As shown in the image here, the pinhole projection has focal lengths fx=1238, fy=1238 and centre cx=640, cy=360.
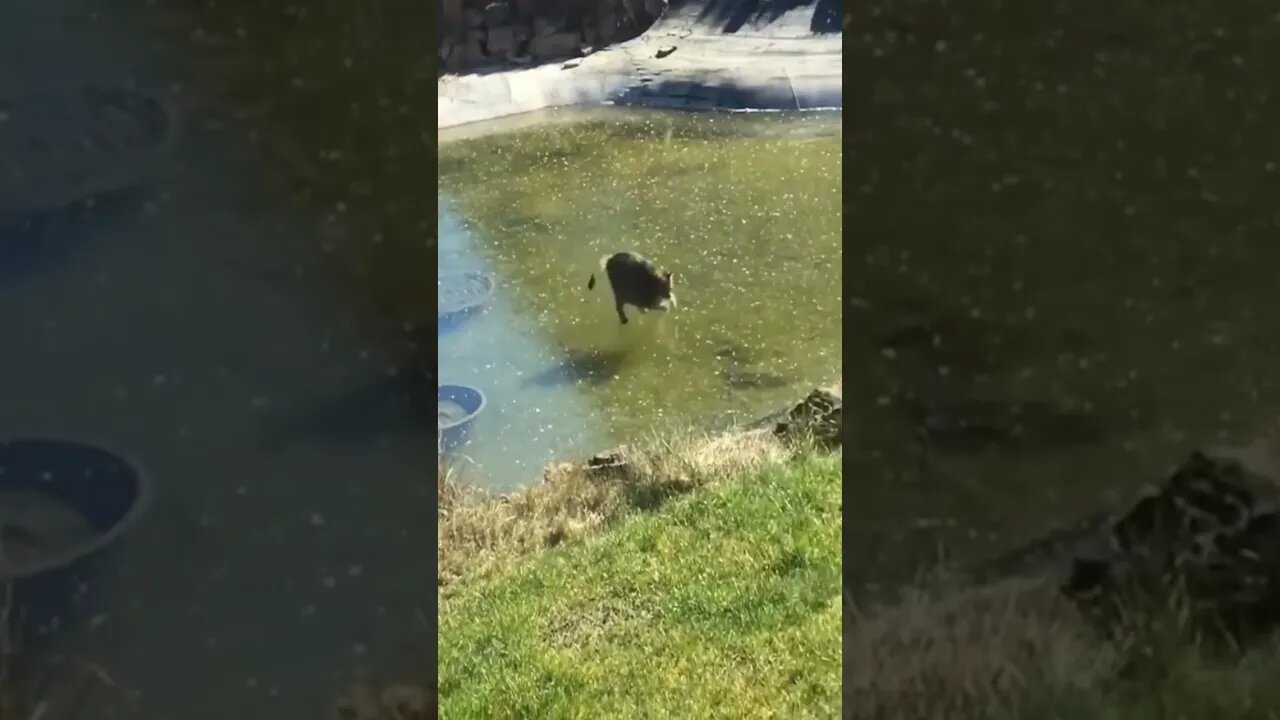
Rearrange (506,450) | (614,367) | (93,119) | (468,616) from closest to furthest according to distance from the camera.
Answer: (93,119)
(468,616)
(506,450)
(614,367)

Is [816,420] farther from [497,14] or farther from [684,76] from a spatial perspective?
[497,14]

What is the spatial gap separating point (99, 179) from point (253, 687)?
0.44m

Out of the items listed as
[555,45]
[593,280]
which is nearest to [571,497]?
[593,280]

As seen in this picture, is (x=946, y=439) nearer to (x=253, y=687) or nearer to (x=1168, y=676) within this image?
(x=1168, y=676)

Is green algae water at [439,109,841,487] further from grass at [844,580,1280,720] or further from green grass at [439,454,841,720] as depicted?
grass at [844,580,1280,720]

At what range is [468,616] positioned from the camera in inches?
66.4

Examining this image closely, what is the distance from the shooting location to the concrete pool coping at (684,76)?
1905mm

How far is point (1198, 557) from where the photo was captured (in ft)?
3.62

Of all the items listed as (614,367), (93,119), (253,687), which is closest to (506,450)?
(614,367)

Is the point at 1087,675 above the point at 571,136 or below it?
below

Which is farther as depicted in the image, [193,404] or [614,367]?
[614,367]

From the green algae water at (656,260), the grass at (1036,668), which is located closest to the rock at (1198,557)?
the grass at (1036,668)

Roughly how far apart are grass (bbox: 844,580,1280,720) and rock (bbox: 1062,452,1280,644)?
0.07 ft

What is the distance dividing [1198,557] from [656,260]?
1.12 m
